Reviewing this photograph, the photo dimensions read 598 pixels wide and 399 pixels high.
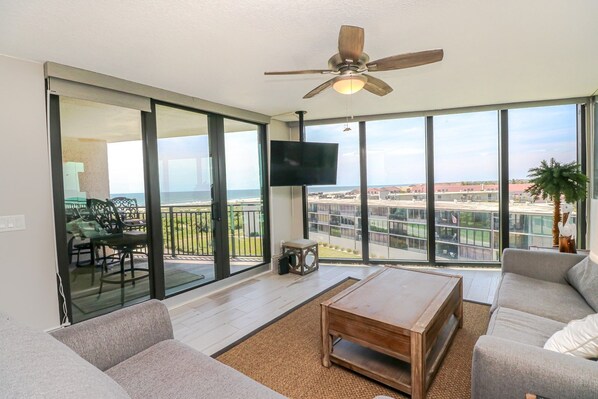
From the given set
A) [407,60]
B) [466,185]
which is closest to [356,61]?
[407,60]

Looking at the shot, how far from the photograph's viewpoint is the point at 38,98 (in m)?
2.41

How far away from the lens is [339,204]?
495cm

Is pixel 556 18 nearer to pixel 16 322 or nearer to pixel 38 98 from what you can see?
pixel 16 322

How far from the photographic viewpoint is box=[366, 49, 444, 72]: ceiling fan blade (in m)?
1.75

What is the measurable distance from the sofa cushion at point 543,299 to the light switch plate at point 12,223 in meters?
3.79

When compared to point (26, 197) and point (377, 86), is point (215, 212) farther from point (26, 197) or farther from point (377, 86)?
point (377, 86)

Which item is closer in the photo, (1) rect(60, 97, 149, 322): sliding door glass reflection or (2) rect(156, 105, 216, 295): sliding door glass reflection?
(1) rect(60, 97, 149, 322): sliding door glass reflection

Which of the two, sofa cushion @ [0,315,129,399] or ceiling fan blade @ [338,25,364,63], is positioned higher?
ceiling fan blade @ [338,25,364,63]

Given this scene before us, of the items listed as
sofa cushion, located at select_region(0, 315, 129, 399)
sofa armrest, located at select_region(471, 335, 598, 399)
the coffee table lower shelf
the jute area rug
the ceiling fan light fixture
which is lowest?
the jute area rug

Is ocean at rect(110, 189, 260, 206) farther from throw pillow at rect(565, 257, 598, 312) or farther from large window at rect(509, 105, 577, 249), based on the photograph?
large window at rect(509, 105, 577, 249)

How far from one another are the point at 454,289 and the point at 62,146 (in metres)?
3.63

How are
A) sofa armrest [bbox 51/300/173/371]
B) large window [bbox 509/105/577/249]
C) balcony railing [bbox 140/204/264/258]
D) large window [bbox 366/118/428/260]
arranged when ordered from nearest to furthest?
sofa armrest [bbox 51/300/173/371] → balcony railing [bbox 140/204/264/258] → large window [bbox 509/105/577/249] → large window [bbox 366/118/428/260]

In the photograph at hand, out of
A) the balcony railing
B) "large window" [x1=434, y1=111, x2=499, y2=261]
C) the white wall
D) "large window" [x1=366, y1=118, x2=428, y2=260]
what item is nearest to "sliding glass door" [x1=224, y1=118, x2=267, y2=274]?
the balcony railing

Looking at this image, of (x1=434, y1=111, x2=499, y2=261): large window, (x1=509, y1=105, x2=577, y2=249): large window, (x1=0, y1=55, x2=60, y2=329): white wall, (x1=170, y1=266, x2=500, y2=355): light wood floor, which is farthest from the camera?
(x1=434, y1=111, x2=499, y2=261): large window
